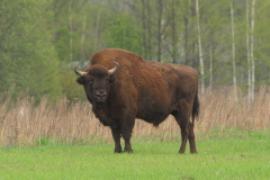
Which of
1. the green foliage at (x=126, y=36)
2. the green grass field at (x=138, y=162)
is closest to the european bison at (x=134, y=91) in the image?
the green grass field at (x=138, y=162)

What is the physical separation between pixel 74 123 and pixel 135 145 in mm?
1729

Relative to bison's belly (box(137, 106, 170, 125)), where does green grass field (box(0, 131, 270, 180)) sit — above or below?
below

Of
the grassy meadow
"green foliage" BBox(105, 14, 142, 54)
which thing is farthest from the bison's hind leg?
"green foliage" BBox(105, 14, 142, 54)

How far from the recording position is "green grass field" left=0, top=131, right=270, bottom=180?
15.6 m

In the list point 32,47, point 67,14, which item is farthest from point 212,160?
point 67,14

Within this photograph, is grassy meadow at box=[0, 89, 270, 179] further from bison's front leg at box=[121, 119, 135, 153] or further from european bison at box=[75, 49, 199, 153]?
european bison at box=[75, 49, 199, 153]

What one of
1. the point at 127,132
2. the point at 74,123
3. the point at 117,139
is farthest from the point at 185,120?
the point at 74,123

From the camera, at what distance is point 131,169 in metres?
16.4

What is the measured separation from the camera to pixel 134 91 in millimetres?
21812

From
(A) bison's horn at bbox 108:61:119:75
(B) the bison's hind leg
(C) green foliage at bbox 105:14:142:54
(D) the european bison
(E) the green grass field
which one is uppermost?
(C) green foliage at bbox 105:14:142:54

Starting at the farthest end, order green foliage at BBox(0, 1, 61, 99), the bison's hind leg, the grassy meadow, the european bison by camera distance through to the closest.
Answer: green foliage at BBox(0, 1, 61, 99), the bison's hind leg, the european bison, the grassy meadow

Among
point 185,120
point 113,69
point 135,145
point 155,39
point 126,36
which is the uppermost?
point 126,36

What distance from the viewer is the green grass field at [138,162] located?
1557cm

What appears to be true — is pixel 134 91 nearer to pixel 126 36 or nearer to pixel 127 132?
pixel 127 132
